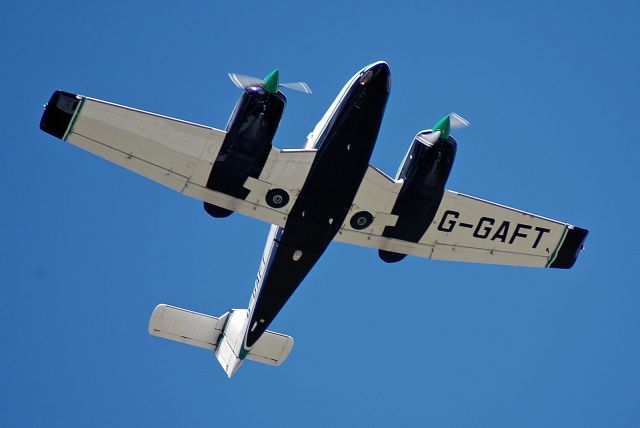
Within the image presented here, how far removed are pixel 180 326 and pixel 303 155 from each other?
8.67 meters

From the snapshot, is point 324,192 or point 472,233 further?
point 472,233

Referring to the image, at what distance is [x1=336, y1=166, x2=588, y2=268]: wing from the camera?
82.4ft

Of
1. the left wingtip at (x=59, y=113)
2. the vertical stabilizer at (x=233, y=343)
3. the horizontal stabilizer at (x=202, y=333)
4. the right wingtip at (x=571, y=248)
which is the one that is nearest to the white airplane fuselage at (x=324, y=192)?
the vertical stabilizer at (x=233, y=343)

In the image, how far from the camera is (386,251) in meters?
26.5

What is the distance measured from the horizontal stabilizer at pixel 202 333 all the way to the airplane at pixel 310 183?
0.10 meters

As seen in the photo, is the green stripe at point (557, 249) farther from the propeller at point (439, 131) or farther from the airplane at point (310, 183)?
the propeller at point (439, 131)

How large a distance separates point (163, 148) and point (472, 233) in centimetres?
970

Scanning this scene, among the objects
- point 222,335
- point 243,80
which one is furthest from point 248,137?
point 222,335

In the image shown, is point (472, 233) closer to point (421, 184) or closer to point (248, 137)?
point (421, 184)

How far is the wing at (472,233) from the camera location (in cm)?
2511

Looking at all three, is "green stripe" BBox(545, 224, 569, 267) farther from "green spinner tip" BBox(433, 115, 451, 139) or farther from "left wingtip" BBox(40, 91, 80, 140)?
"left wingtip" BBox(40, 91, 80, 140)

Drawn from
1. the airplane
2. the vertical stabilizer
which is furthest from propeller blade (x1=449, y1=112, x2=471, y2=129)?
the vertical stabilizer

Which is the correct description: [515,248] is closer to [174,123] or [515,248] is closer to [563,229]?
[563,229]

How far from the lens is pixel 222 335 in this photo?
29.4 metres
